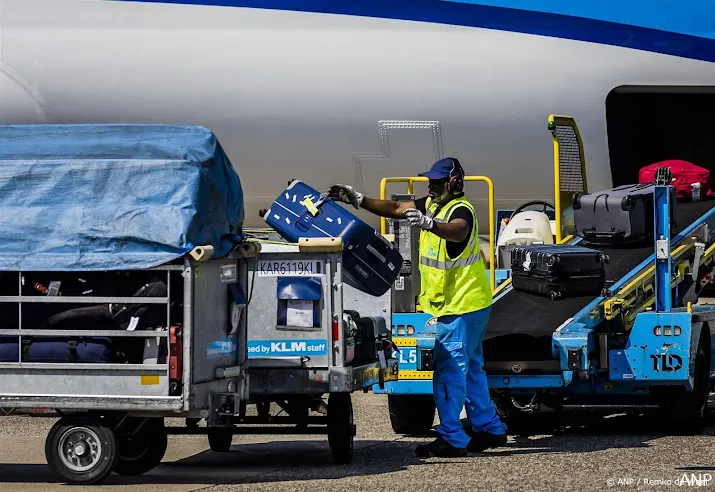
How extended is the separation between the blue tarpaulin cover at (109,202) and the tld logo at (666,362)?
3105 millimetres

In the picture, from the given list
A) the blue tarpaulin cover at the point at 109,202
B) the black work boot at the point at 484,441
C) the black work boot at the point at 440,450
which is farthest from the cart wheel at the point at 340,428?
the blue tarpaulin cover at the point at 109,202

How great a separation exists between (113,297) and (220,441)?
1.88 metres

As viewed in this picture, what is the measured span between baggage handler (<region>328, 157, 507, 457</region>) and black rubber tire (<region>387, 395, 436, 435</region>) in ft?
3.38

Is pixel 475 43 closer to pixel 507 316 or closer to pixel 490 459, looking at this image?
pixel 507 316

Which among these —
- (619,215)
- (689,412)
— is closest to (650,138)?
(619,215)

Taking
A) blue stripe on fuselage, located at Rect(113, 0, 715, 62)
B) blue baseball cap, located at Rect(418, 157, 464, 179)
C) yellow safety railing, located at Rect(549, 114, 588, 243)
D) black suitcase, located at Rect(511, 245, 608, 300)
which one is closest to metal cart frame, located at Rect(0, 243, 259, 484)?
blue baseball cap, located at Rect(418, 157, 464, 179)

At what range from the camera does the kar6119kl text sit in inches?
289

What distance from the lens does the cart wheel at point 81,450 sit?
6.63 metres

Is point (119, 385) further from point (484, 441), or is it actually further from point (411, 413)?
point (411, 413)

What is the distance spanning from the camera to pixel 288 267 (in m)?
7.40

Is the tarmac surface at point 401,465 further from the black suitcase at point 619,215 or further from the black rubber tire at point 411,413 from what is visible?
the black suitcase at point 619,215

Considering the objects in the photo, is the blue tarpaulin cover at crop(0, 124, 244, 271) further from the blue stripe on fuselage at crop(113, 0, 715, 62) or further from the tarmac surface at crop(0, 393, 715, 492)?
the blue stripe on fuselage at crop(113, 0, 715, 62)

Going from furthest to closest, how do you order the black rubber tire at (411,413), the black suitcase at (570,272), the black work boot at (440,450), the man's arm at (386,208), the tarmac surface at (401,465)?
the black rubber tire at (411,413)
the black suitcase at (570,272)
the man's arm at (386,208)
the black work boot at (440,450)
the tarmac surface at (401,465)

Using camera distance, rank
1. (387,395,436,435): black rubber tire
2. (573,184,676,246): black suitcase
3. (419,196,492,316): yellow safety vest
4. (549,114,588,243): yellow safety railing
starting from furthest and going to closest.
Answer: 1. (549,114,588,243): yellow safety railing
2. (573,184,676,246): black suitcase
3. (387,395,436,435): black rubber tire
4. (419,196,492,316): yellow safety vest
